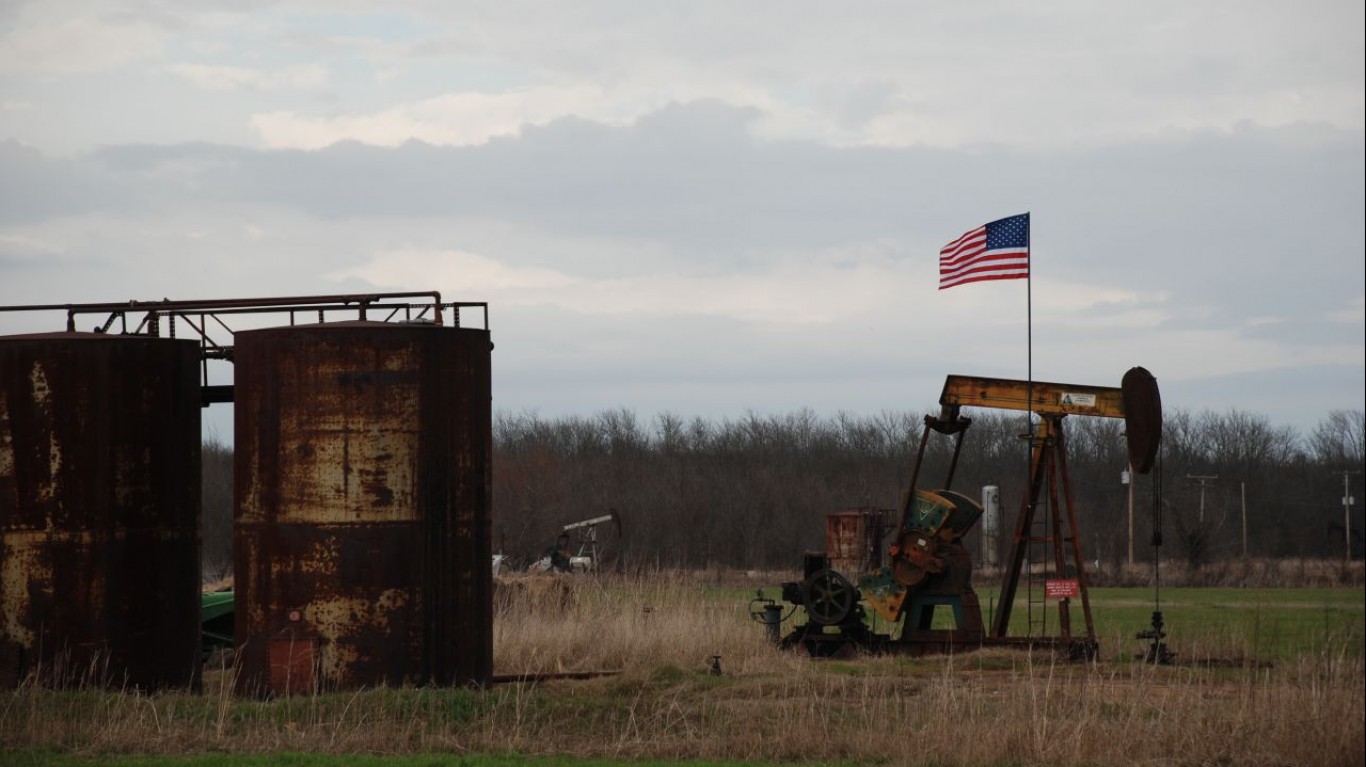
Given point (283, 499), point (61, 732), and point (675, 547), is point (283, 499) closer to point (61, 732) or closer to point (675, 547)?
point (61, 732)

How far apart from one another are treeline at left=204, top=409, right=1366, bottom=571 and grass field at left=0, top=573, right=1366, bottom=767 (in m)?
32.0

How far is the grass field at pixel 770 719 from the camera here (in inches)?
436

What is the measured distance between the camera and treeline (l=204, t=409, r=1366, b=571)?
57.7m

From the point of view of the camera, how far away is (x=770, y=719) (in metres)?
12.8

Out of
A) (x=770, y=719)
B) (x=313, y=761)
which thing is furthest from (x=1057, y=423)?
(x=313, y=761)

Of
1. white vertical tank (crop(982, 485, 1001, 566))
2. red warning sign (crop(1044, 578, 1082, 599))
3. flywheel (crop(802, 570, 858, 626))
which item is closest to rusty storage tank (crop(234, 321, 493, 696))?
flywheel (crop(802, 570, 858, 626))

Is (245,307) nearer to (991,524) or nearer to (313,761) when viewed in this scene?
(313,761)

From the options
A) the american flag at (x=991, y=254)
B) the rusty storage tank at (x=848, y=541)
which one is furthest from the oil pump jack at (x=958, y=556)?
the rusty storage tank at (x=848, y=541)

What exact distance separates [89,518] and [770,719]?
276 inches

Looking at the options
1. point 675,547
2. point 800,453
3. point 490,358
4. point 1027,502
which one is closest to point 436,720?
point 490,358

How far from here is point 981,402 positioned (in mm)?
19078

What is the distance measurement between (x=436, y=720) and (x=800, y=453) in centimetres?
7001

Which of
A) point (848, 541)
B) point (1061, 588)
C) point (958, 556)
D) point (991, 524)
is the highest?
point (958, 556)

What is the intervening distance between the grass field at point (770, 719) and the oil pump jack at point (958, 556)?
4.44 feet
